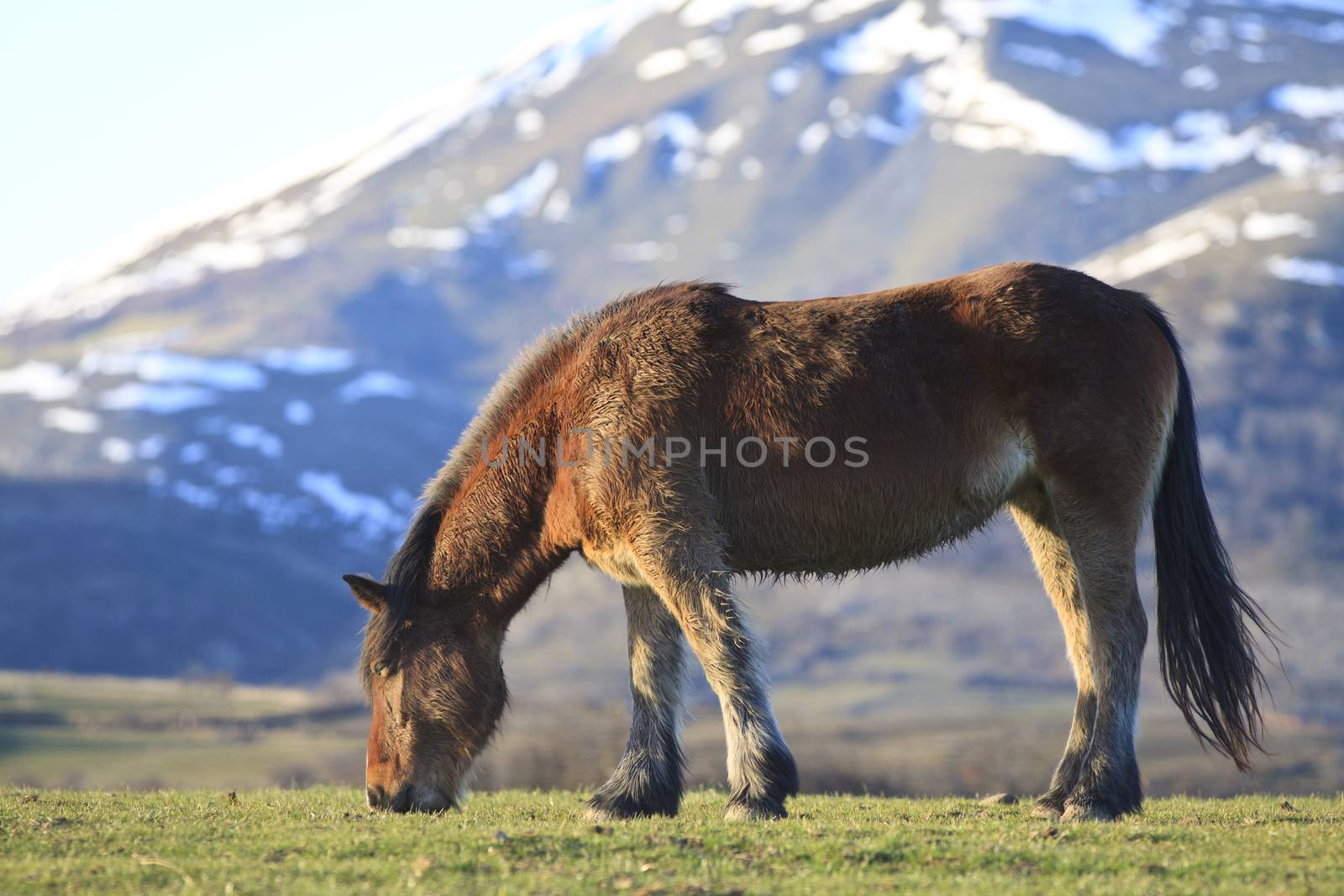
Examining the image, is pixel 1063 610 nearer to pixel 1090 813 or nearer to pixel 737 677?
pixel 1090 813

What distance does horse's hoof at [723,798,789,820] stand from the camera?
9.72 metres

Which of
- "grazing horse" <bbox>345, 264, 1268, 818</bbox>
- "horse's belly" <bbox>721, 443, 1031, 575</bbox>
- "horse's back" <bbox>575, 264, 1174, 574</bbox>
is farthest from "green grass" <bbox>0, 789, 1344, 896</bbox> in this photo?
"horse's back" <bbox>575, 264, 1174, 574</bbox>

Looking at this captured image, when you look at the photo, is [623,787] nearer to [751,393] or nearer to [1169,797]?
[751,393]

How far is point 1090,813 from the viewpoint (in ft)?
32.0

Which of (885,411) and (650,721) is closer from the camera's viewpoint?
(885,411)

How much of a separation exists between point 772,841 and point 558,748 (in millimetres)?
72306

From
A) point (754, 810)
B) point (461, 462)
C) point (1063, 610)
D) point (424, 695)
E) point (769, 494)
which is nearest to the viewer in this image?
point (754, 810)

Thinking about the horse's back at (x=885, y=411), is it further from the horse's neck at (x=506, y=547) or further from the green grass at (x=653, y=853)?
the green grass at (x=653, y=853)

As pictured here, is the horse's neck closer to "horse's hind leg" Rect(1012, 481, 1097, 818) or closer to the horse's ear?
the horse's ear

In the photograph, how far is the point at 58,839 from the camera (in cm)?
882

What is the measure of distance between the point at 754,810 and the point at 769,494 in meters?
2.10

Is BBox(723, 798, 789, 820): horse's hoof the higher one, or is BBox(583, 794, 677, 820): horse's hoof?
BBox(723, 798, 789, 820): horse's hoof

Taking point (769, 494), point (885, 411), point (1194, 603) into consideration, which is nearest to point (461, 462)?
point (769, 494)

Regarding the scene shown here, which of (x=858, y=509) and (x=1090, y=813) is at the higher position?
(x=858, y=509)
